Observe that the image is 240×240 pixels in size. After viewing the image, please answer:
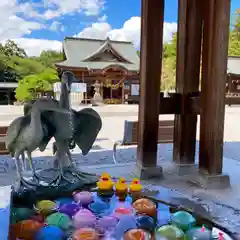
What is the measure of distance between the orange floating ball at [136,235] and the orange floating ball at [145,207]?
0.95ft

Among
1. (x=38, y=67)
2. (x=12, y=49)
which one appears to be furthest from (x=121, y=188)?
(x=12, y=49)

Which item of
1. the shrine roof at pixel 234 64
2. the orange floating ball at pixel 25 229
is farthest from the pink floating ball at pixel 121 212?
the shrine roof at pixel 234 64

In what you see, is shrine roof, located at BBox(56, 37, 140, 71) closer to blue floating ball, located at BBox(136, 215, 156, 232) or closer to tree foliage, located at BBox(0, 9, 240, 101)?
tree foliage, located at BBox(0, 9, 240, 101)

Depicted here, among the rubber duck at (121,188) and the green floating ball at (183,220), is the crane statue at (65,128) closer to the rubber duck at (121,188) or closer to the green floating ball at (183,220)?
the rubber duck at (121,188)

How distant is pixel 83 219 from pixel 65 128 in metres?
0.54

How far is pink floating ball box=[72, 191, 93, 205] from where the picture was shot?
1992mm

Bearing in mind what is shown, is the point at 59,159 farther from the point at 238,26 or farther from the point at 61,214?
the point at 238,26

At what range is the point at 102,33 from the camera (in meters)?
20.2

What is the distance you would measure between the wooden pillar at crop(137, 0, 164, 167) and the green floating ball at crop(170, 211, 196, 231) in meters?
0.95

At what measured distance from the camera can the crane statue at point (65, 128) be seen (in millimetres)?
1883

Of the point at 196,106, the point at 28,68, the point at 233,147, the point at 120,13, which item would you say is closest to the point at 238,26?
the point at 120,13

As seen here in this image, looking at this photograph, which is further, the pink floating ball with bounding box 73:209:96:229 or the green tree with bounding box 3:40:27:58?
the green tree with bounding box 3:40:27:58

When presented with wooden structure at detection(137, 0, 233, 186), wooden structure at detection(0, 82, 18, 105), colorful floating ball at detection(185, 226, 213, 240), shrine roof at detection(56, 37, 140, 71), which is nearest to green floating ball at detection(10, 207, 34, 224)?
colorful floating ball at detection(185, 226, 213, 240)

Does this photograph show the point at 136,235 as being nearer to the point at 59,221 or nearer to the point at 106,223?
the point at 106,223
